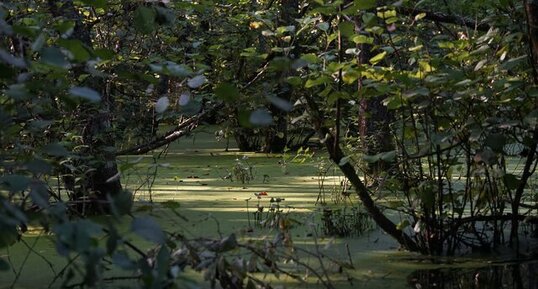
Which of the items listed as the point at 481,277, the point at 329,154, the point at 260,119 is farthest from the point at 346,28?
the point at 260,119

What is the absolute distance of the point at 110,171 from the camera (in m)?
4.29

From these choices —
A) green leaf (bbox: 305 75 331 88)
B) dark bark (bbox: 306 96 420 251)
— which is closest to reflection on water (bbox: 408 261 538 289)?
dark bark (bbox: 306 96 420 251)

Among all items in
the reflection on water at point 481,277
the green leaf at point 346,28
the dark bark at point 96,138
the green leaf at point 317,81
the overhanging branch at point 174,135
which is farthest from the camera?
the overhanging branch at point 174,135

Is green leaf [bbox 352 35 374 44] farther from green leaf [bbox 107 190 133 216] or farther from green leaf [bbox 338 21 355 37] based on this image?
green leaf [bbox 107 190 133 216]

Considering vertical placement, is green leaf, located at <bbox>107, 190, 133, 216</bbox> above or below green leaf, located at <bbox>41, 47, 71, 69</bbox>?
below

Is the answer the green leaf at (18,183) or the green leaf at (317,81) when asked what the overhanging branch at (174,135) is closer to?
the green leaf at (317,81)

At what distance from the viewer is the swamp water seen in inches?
110

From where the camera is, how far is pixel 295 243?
11.1 ft

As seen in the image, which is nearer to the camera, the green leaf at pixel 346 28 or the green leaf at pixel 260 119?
the green leaf at pixel 260 119

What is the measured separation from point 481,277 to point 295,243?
2.67 ft

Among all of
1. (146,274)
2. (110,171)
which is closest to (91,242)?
(146,274)

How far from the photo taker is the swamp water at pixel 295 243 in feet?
9.17

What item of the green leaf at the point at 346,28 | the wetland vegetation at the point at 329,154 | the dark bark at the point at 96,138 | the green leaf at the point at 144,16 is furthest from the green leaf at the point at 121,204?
the dark bark at the point at 96,138

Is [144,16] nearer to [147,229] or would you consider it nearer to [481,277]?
[147,229]
